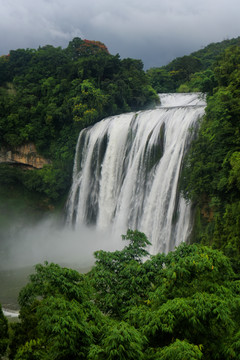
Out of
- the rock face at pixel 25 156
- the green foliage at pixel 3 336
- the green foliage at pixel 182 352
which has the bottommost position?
the green foliage at pixel 3 336

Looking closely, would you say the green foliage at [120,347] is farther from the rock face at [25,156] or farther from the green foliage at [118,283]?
the rock face at [25,156]

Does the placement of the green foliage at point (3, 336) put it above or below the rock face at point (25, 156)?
below

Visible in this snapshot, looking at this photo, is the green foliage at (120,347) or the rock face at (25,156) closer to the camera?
the green foliage at (120,347)

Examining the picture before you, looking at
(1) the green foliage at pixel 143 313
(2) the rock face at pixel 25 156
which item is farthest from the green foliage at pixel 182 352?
(2) the rock face at pixel 25 156

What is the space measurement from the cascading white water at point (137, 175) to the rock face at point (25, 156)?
13.2 ft

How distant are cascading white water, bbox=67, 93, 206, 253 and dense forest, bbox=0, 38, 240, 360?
1.22m

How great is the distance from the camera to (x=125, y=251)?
8.88m

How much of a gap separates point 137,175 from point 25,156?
42.4ft

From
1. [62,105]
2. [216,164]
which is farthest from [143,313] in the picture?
[62,105]

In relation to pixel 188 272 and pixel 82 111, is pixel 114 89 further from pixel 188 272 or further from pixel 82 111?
pixel 188 272

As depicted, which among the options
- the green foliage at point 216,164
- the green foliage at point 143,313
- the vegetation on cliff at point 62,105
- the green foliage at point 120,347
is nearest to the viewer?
the green foliage at point 120,347

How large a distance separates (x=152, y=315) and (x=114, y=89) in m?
26.1

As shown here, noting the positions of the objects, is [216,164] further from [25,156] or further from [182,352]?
[25,156]

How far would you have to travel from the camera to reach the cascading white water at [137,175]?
18.0m
